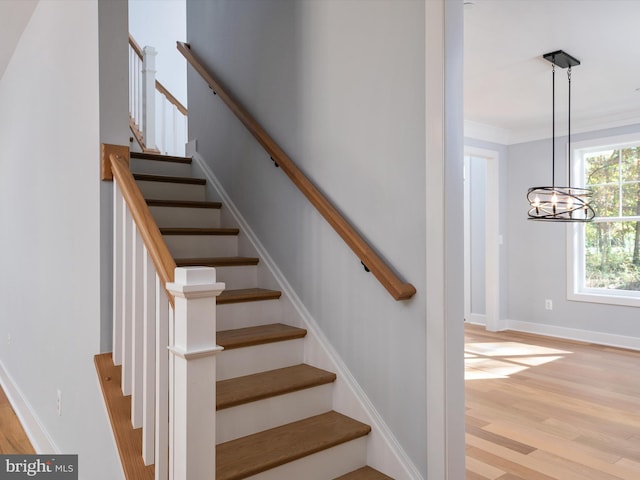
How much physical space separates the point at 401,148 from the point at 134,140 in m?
3.86

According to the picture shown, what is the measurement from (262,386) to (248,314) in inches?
21.8

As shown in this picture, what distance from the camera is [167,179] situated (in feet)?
11.0

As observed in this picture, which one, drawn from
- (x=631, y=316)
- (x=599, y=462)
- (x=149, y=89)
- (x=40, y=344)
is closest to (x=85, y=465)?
(x=40, y=344)

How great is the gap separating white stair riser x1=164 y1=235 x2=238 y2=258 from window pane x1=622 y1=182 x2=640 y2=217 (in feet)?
14.6

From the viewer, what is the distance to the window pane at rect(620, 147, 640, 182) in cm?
515

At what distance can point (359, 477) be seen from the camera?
205cm

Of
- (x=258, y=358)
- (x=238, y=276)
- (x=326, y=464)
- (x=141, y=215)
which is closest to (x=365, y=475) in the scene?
(x=326, y=464)

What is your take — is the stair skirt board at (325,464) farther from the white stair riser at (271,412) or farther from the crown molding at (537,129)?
the crown molding at (537,129)

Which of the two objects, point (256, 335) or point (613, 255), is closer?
point (256, 335)

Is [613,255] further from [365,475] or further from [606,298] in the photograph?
[365,475]

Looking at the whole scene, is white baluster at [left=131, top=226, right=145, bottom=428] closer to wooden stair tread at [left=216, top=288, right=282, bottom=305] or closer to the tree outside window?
wooden stair tread at [left=216, top=288, right=282, bottom=305]

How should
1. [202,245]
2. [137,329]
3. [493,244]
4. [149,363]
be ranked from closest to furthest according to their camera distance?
1. [149,363]
2. [137,329]
3. [202,245]
4. [493,244]

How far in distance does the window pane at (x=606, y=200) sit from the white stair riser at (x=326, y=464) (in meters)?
4.59

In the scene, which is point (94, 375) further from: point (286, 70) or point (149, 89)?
point (149, 89)
